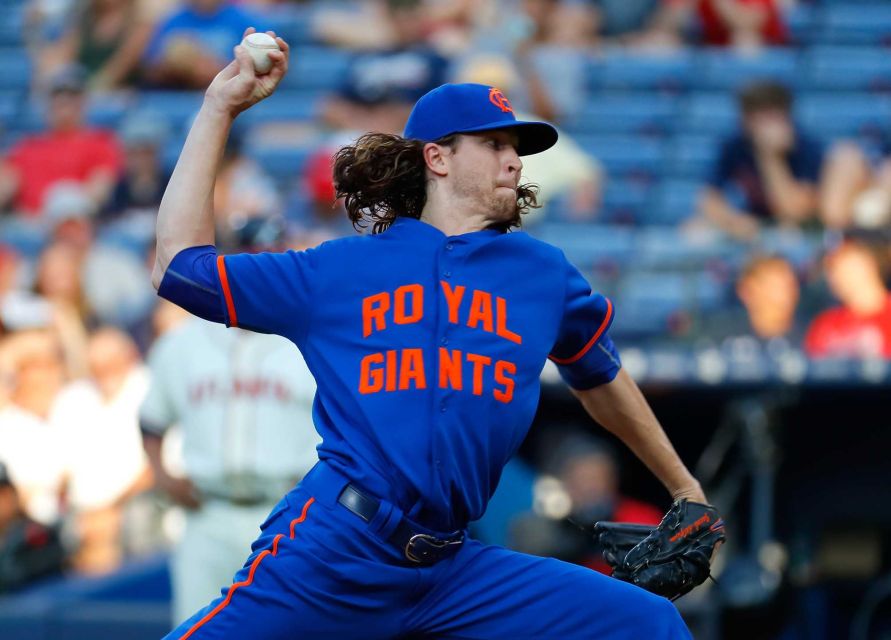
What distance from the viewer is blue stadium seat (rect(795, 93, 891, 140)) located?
8.00 meters

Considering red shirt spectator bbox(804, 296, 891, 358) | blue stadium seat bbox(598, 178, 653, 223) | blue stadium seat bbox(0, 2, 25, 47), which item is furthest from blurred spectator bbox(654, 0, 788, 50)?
blue stadium seat bbox(0, 2, 25, 47)

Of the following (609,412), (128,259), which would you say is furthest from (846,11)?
(609,412)

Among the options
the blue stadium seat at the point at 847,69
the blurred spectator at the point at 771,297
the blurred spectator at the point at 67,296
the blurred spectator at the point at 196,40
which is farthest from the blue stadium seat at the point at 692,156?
the blurred spectator at the point at 67,296

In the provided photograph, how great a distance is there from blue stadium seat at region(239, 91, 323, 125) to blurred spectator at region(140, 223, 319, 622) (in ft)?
15.4

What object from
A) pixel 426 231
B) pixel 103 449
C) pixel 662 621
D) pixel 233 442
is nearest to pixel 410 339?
pixel 426 231

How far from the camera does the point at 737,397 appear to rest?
20.3 ft

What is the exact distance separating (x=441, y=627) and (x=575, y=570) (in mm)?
298

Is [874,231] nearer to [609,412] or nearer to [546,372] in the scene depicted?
[546,372]

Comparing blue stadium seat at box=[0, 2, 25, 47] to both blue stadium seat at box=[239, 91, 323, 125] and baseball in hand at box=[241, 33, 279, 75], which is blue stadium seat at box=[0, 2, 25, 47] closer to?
blue stadium seat at box=[239, 91, 323, 125]

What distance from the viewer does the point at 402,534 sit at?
2984 millimetres

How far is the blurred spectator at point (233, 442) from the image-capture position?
5.02 metres

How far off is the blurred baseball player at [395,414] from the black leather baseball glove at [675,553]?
174 millimetres

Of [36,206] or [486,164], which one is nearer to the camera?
[486,164]

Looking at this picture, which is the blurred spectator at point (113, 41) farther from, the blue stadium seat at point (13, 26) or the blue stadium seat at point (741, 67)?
the blue stadium seat at point (741, 67)
